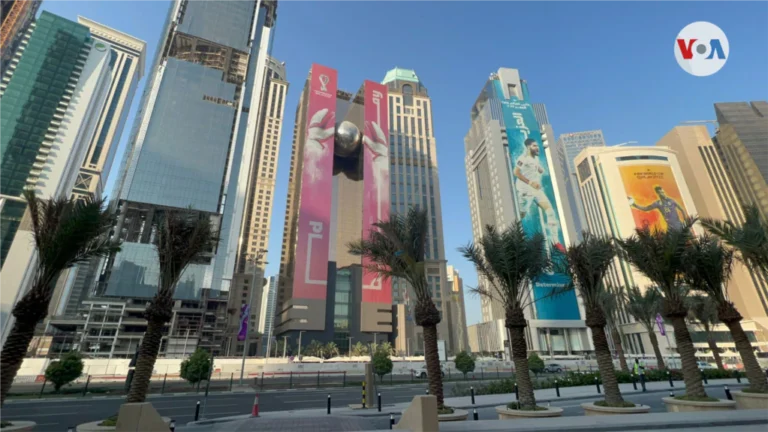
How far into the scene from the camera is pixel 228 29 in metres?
128

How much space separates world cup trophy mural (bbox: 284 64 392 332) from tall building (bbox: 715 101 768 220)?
125m

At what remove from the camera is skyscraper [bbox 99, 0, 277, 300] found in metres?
90.1

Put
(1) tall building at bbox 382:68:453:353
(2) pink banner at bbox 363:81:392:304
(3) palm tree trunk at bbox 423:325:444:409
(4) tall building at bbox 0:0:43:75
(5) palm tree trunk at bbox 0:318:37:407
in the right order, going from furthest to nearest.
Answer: (1) tall building at bbox 382:68:453:353
(2) pink banner at bbox 363:81:392:304
(4) tall building at bbox 0:0:43:75
(3) palm tree trunk at bbox 423:325:444:409
(5) palm tree trunk at bbox 0:318:37:407

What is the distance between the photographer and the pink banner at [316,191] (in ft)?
248

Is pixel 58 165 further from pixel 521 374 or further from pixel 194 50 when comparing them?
pixel 521 374

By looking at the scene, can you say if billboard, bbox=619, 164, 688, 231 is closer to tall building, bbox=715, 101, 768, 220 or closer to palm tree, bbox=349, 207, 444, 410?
tall building, bbox=715, 101, 768, 220

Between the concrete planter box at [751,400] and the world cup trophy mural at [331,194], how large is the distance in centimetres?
5520

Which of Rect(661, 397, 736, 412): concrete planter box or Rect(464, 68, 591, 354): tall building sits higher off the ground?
Rect(464, 68, 591, 354): tall building

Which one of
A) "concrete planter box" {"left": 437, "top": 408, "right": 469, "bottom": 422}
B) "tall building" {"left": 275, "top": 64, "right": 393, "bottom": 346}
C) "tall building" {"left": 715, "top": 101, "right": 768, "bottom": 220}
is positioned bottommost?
"concrete planter box" {"left": 437, "top": 408, "right": 469, "bottom": 422}

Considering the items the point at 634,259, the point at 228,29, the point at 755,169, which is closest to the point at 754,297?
the point at 755,169

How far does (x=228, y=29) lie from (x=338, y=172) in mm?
74484

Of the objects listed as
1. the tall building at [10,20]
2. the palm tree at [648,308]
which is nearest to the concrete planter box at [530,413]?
the palm tree at [648,308]

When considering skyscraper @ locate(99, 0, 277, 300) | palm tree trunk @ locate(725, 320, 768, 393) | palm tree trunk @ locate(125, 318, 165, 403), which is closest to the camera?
palm tree trunk @ locate(125, 318, 165, 403)

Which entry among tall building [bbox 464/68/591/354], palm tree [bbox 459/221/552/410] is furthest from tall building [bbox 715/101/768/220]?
palm tree [bbox 459/221/552/410]
